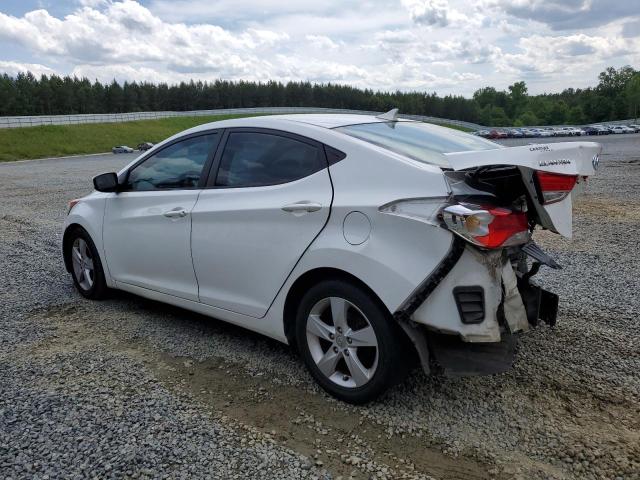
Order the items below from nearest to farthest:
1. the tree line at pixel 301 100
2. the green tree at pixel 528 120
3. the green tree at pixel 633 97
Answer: the tree line at pixel 301 100 < the green tree at pixel 633 97 < the green tree at pixel 528 120

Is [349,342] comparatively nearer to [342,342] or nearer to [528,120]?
[342,342]

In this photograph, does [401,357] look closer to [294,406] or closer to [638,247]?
[294,406]

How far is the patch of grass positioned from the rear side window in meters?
42.3

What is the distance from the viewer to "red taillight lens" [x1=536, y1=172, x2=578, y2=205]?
275cm

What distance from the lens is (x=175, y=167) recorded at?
4387mm

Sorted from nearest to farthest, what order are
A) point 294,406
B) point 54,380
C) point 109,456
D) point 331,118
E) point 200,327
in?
point 109,456 < point 294,406 < point 54,380 < point 331,118 < point 200,327

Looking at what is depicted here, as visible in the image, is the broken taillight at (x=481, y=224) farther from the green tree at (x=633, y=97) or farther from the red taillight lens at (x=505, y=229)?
the green tree at (x=633, y=97)

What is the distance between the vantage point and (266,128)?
383 cm

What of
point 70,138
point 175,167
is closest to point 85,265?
point 175,167

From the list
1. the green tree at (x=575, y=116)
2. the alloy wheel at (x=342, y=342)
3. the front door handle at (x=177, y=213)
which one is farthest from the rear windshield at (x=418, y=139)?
the green tree at (x=575, y=116)

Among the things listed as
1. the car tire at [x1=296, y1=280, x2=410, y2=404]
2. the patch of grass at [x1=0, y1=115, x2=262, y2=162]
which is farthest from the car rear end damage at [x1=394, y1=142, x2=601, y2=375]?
the patch of grass at [x1=0, y1=115, x2=262, y2=162]

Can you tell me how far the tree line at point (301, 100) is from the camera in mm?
95312

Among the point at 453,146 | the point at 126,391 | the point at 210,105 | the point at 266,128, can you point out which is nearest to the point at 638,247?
the point at 453,146

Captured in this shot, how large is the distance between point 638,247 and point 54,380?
666 centimetres
